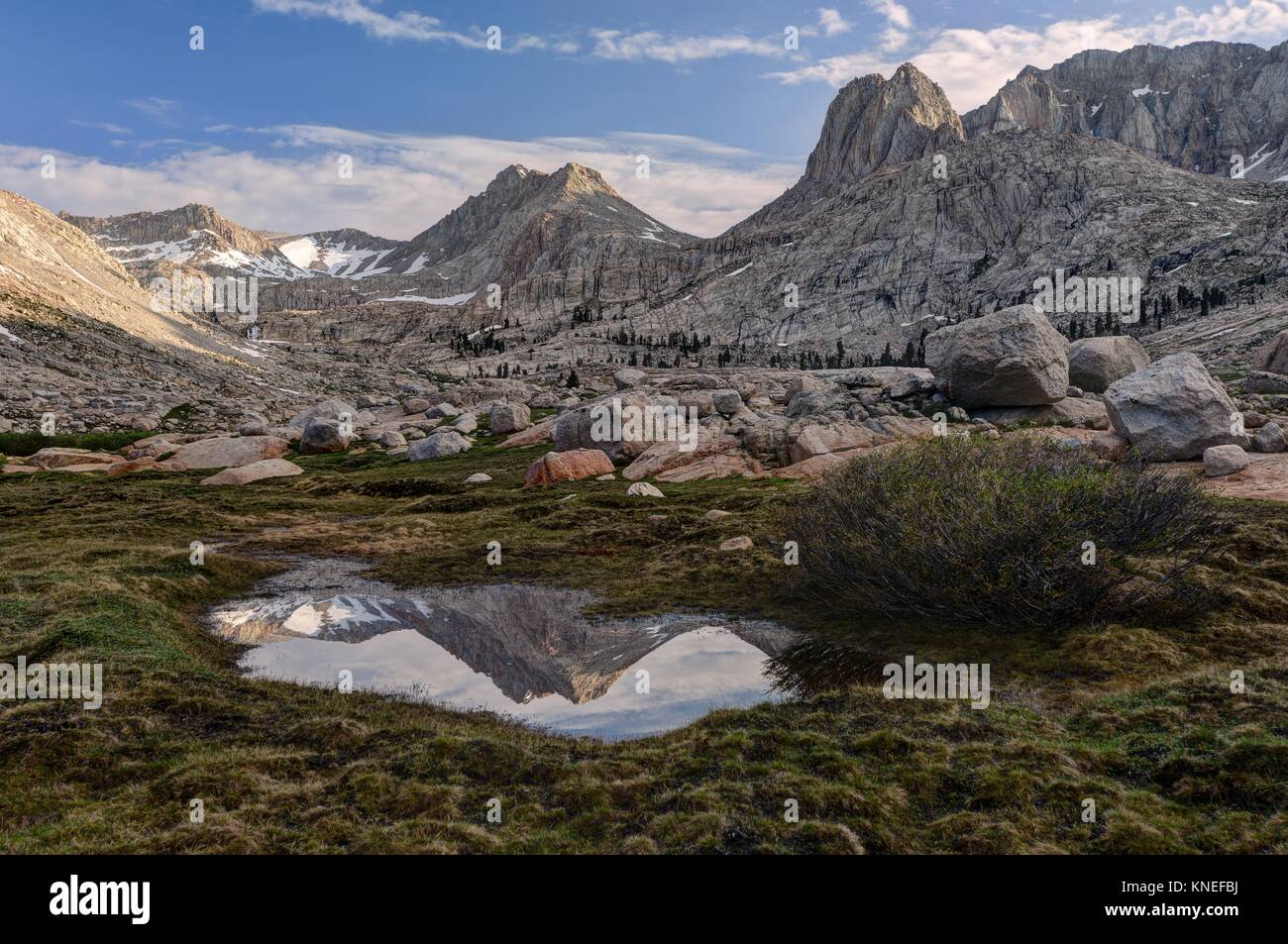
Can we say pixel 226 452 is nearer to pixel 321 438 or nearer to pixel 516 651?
pixel 321 438

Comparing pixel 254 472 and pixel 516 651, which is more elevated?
pixel 254 472

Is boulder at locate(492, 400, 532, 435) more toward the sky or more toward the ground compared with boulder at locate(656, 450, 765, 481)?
more toward the sky

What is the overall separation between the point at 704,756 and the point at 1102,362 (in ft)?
142

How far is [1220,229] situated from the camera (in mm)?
170375

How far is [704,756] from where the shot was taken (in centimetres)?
1035

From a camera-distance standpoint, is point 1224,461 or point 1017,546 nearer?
point 1017,546

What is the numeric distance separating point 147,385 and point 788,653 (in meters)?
82.1

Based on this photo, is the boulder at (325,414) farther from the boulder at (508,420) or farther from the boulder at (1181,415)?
the boulder at (1181,415)

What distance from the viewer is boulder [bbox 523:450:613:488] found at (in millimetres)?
37312

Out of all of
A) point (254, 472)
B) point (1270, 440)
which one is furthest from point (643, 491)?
point (1270, 440)

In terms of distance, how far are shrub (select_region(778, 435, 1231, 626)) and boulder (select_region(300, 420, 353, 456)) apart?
42.3m

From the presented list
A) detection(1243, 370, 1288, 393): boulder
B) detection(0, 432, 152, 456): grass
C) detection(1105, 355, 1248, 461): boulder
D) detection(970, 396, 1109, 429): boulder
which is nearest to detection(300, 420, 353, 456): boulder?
detection(0, 432, 152, 456): grass

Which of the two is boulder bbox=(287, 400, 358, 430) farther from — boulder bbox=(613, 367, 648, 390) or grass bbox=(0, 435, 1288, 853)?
boulder bbox=(613, 367, 648, 390)

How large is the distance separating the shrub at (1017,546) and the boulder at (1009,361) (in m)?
20.6
